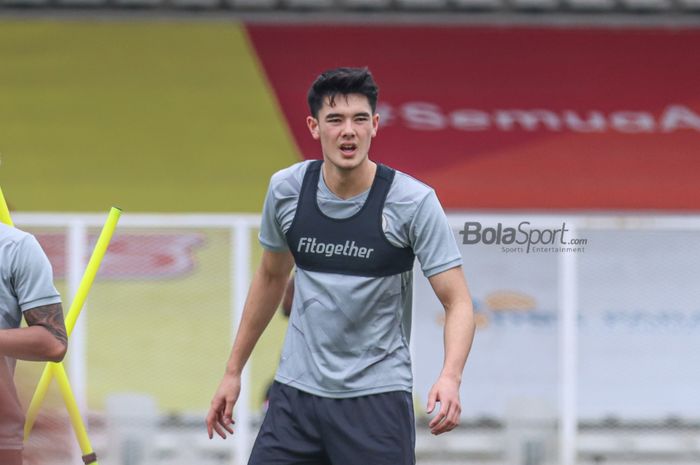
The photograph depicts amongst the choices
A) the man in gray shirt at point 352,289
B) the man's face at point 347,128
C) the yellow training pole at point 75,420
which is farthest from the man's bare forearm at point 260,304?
the yellow training pole at point 75,420

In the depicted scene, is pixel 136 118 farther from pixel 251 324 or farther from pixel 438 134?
pixel 251 324

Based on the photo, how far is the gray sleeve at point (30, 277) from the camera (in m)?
3.94

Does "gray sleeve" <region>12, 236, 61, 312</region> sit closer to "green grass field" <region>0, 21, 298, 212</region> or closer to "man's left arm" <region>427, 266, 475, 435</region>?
"man's left arm" <region>427, 266, 475, 435</region>

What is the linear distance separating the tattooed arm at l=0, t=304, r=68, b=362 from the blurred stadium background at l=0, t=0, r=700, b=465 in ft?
17.0

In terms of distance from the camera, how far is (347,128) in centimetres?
411

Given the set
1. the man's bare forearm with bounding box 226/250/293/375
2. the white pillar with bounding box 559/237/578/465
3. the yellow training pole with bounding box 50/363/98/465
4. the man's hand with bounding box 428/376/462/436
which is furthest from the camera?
the white pillar with bounding box 559/237/578/465

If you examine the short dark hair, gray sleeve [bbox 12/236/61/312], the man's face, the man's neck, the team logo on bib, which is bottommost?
gray sleeve [bbox 12/236/61/312]

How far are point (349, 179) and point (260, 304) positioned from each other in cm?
52

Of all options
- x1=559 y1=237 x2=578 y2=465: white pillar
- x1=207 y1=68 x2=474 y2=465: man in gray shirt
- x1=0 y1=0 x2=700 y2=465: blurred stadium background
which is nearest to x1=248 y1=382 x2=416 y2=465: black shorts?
x1=207 y1=68 x2=474 y2=465: man in gray shirt

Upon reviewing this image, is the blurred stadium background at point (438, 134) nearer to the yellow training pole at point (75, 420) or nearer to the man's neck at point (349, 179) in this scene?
the yellow training pole at point (75, 420)

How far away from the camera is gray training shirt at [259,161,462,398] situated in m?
4.15

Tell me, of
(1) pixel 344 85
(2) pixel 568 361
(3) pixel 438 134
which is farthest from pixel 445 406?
(3) pixel 438 134

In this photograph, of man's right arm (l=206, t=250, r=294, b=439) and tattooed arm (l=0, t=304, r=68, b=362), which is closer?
tattooed arm (l=0, t=304, r=68, b=362)

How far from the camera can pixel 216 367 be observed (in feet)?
29.8
